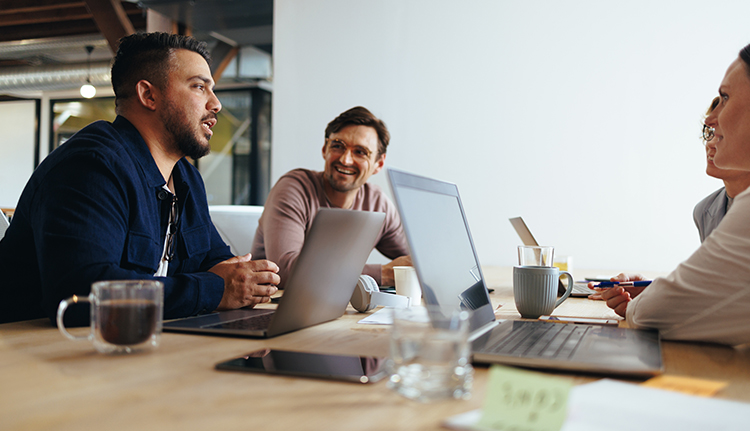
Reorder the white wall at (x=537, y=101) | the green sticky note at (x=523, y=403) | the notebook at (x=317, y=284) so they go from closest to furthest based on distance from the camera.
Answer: the green sticky note at (x=523, y=403) → the notebook at (x=317, y=284) → the white wall at (x=537, y=101)

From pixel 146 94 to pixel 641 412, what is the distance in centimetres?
141

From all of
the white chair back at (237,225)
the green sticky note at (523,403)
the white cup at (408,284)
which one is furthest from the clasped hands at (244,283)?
the white chair back at (237,225)

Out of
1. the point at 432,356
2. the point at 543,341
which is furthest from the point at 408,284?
the point at 432,356

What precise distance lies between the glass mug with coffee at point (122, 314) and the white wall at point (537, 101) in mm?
3131

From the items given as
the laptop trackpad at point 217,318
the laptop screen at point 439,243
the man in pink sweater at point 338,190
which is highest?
the man in pink sweater at point 338,190

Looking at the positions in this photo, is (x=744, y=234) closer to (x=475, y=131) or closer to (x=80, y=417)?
(x=80, y=417)

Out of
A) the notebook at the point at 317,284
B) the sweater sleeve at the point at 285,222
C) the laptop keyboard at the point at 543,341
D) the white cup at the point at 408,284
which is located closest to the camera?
the laptop keyboard at the point at 543,341

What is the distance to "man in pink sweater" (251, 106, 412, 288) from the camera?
2.12 m

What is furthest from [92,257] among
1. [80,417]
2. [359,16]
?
[359,16]

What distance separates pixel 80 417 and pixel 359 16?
3802mm

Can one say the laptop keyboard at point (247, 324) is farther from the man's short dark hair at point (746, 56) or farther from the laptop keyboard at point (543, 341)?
the man's short dark hair at point (746, 56)

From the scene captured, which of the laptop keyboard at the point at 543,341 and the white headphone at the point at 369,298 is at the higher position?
the white headphone at the point at 369,298

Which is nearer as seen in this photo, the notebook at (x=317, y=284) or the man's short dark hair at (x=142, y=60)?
the notebook at (x=317, y=284)

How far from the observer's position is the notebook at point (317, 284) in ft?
2.97
